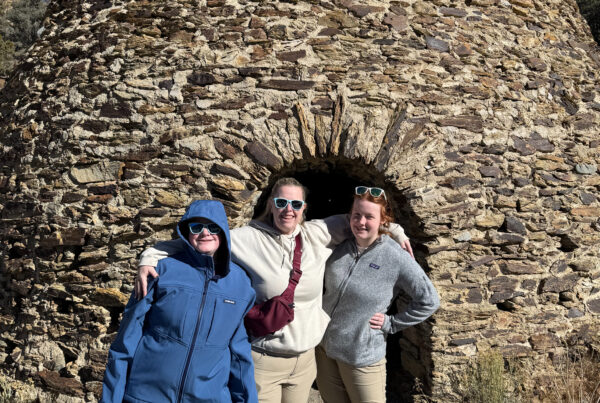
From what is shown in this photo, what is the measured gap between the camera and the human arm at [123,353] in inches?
76.0

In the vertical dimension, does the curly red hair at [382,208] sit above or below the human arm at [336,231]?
above

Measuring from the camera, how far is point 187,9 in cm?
388

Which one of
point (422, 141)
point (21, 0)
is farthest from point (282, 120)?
point (21, 0)

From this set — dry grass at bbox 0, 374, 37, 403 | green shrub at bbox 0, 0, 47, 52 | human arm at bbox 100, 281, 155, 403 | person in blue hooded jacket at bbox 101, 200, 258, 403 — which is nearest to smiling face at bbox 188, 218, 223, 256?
person in blue hooded jacket at bbox 101, 200, 258, 403

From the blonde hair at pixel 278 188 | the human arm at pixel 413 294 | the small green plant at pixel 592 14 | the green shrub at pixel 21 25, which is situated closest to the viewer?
the blonde hair at pixel 278 188

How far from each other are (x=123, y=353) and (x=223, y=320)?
446 millimetres

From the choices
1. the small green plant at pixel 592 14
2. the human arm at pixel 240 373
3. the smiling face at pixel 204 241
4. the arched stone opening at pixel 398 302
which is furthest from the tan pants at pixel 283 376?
the small green plant at pixel 592 14

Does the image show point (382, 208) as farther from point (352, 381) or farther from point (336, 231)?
point (352, 381)

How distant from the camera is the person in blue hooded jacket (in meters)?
1.97

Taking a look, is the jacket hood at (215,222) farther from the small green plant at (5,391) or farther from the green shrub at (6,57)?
the green shrub at (6,57)

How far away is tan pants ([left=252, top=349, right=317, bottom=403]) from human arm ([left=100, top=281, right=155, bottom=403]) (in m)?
0.64

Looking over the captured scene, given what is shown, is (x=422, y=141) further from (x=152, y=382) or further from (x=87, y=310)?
(x=87, y=310)

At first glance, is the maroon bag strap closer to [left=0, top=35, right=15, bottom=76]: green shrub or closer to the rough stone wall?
the rough stone wall

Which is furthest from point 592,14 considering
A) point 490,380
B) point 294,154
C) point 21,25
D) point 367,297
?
point 21,25
